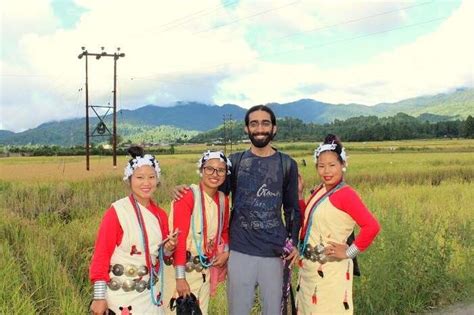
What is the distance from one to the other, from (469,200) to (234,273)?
10.5m

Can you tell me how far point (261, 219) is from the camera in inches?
135

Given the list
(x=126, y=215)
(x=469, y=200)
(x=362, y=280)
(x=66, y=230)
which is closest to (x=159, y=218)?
(x=126, y=215)

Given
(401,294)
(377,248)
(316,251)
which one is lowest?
(401,294)

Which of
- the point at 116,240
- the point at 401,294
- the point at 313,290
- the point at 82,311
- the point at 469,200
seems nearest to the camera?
the point at 116,240

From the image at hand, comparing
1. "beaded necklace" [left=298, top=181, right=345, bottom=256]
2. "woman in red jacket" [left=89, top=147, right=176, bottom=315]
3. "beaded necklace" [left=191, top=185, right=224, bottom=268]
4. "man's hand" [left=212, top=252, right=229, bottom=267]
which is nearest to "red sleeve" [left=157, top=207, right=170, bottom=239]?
"woman in red jacket" [left=89, top=147, right=176, bottom=315]

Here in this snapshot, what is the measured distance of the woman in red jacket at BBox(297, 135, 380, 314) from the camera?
3.37m

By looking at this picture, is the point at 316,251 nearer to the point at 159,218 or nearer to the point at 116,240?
the point at 159,218

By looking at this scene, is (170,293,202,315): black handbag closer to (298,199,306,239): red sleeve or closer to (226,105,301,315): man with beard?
(226,105,301,315): man with beard

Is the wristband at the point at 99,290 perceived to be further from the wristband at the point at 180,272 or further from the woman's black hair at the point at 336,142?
the woman's black hair at the point at 336,142

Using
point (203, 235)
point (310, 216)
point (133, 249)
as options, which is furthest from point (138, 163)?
point (310, 216)

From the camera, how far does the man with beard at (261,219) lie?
135 inches

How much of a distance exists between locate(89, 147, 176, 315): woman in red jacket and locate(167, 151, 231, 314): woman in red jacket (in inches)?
A: 5.7

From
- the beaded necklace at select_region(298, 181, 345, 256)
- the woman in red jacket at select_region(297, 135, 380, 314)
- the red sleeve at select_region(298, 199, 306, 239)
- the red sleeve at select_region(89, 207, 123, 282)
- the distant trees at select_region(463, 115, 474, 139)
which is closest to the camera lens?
the red sleeve at select_region(89, 207, 123, 282)

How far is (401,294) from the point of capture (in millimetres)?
5402
